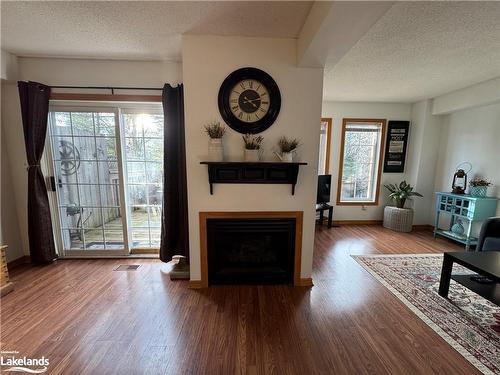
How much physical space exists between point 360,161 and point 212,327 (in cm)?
417

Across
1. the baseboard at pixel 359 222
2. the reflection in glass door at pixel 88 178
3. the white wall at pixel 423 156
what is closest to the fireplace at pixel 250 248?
the reflection in glass door at pixel 88 178

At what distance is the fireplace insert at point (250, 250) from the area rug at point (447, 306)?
121 centimetres

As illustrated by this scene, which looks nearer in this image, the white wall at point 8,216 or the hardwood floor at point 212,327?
the hardwood floor at point 212,327

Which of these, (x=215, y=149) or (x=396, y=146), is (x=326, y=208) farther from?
(x=215, y=149)

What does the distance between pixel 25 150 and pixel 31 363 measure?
240cm

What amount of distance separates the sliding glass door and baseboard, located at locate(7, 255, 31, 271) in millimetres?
400

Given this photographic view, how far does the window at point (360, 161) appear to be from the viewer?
4438 millimetres

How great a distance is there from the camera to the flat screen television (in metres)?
4.18

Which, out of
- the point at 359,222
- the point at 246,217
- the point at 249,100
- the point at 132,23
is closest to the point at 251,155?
the point at 249,100

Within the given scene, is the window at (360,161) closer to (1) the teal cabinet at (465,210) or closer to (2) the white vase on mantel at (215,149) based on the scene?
(1) the teal cabinet at (465,210)

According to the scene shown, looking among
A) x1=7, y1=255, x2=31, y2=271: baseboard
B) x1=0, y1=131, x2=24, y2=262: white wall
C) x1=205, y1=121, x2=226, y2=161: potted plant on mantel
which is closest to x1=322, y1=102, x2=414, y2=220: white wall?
x1=205, y1=121, x2=226, y2=161: potted plant on mantel

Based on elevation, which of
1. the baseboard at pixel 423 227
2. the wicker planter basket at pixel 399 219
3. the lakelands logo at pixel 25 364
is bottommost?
the lakelands logo at pixel 25 364

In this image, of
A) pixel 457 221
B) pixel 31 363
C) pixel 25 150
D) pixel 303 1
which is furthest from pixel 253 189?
pixel 457 221

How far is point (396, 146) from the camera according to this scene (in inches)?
174
